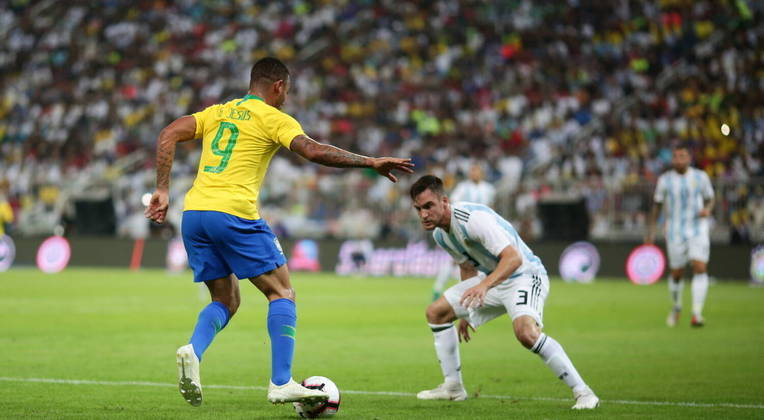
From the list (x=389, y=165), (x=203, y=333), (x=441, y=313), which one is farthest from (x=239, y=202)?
(x=441, y=313)

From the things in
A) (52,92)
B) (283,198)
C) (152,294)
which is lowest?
(152,294)

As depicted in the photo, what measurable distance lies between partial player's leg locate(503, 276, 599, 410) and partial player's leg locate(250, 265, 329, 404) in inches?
A: 62.8

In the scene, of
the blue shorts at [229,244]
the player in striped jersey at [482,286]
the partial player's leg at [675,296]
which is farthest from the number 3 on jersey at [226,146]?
the partial player's leg at [675,296]

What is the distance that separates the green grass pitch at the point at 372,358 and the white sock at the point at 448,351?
27 centimetres

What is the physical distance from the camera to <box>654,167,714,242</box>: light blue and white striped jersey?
15.9m

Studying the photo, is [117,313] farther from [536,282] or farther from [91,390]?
[536,282]

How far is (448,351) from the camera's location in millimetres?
8695

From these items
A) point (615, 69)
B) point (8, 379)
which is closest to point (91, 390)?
point (8, 379)

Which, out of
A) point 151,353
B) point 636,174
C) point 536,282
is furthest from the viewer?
point 636,174

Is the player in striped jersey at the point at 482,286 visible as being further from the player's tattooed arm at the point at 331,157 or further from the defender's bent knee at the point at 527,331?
the player's tattooed arm at the point at 331,157

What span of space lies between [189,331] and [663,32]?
2065 cm

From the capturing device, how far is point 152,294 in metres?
20.9

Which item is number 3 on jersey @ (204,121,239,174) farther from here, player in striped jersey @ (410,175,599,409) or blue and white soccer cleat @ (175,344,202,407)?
player in striped jersey @ (410,175,599,409)

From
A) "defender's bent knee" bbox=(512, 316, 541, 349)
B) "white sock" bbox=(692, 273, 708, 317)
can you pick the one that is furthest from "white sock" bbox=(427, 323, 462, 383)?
"white sock" bbox=(692, 273, 708, 317)
